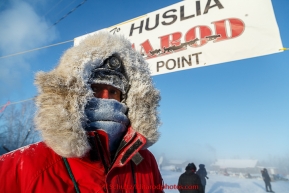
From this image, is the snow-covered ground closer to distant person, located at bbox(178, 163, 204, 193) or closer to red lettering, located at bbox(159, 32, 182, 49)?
distant person, located at bbox(178, 163, 204, 193)

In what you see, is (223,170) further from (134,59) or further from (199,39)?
(134,59)

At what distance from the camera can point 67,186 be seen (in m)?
0.79

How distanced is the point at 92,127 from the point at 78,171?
22 centimetres

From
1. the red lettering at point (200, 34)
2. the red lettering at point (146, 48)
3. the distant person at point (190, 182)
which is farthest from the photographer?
the distant person at point (190, 182)

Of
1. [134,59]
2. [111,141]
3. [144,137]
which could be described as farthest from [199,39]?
[111,141]

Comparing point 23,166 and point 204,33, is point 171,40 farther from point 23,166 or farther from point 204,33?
point 23,166

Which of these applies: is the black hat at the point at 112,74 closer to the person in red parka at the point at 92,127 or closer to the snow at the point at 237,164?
the person in red parka at the point at 92,127

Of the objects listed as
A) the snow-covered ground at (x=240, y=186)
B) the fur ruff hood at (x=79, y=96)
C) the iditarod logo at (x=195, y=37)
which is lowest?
the snow-covered ground at (x=240, y=186)

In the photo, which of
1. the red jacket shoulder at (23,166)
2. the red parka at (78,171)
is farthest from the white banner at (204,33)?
the red jacket shoulder at (23,166)

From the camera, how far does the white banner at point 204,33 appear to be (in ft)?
6.64

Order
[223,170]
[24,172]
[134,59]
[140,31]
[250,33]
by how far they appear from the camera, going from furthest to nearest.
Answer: [223,170]
[140,31]
[250,33]
[134,59]
[24,172]

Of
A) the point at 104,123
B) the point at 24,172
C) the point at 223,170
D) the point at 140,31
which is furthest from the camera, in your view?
the point at 223,170

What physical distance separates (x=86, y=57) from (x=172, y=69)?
1.52 m

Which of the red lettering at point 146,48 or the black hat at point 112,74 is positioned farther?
the red lettering at point 146,48
